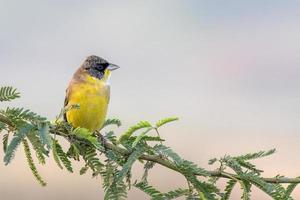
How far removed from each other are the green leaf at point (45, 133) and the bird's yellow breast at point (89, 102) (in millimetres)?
2132

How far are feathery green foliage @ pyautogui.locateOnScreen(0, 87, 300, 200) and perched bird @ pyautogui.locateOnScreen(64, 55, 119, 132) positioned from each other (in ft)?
5.71

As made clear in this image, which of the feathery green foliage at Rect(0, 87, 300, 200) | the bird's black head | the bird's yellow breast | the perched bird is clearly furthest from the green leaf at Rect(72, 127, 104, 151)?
the bird's black head

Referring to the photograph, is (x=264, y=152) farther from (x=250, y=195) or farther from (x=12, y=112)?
(x=12, y=112)

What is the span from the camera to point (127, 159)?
194 centimetres

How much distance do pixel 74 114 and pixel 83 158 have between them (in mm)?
1963

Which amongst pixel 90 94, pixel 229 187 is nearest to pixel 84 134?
pixel 229 187

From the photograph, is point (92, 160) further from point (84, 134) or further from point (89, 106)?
point (89, 106)

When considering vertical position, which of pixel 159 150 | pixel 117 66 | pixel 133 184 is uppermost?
pixel 117 66

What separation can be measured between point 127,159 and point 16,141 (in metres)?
0.45

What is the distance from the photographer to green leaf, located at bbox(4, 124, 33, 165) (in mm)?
1513

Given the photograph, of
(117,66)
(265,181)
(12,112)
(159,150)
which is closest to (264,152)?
(265,181)

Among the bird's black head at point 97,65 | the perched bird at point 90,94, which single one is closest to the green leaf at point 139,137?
the perched bird at point 90,94

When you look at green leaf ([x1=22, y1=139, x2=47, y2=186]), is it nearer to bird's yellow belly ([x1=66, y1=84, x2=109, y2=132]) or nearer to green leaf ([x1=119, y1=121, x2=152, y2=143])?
green leaf ([x1=119, y1=121, x2=152, y2=143])

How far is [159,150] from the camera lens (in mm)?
1867
